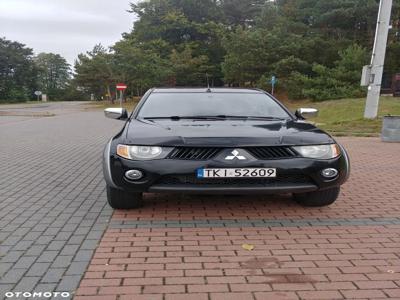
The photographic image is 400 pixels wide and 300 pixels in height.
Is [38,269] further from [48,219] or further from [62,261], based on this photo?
[48,219]

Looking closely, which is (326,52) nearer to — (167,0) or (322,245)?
(167,0)

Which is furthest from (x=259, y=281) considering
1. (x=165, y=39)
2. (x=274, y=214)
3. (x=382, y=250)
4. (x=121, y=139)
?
(x=165, y=39)

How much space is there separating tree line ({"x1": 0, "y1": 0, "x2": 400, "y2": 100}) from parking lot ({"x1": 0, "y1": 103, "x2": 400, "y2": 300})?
28.0 metres

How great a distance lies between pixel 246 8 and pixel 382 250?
56.9m

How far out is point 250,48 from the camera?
37.7 metres

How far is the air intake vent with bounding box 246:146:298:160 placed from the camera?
409cm

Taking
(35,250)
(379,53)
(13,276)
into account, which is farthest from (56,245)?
(379,53)

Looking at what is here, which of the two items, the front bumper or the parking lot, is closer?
the parking lot

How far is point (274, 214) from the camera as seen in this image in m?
4.65

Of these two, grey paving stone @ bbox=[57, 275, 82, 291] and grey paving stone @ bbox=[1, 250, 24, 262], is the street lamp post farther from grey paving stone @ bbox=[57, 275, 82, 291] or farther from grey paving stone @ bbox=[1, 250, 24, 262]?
grey paving stone @ bbox=[57, 275, 82, 291]

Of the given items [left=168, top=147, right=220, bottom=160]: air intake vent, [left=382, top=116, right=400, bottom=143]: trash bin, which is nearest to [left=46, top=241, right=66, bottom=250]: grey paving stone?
[left=168, top=147, right=220, bottom=160]: air intake vent

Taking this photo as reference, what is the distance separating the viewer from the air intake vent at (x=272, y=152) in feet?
13.4

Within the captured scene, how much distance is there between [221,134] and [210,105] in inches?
48.1

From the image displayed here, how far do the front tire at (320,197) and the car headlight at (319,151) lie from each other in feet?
1.72
